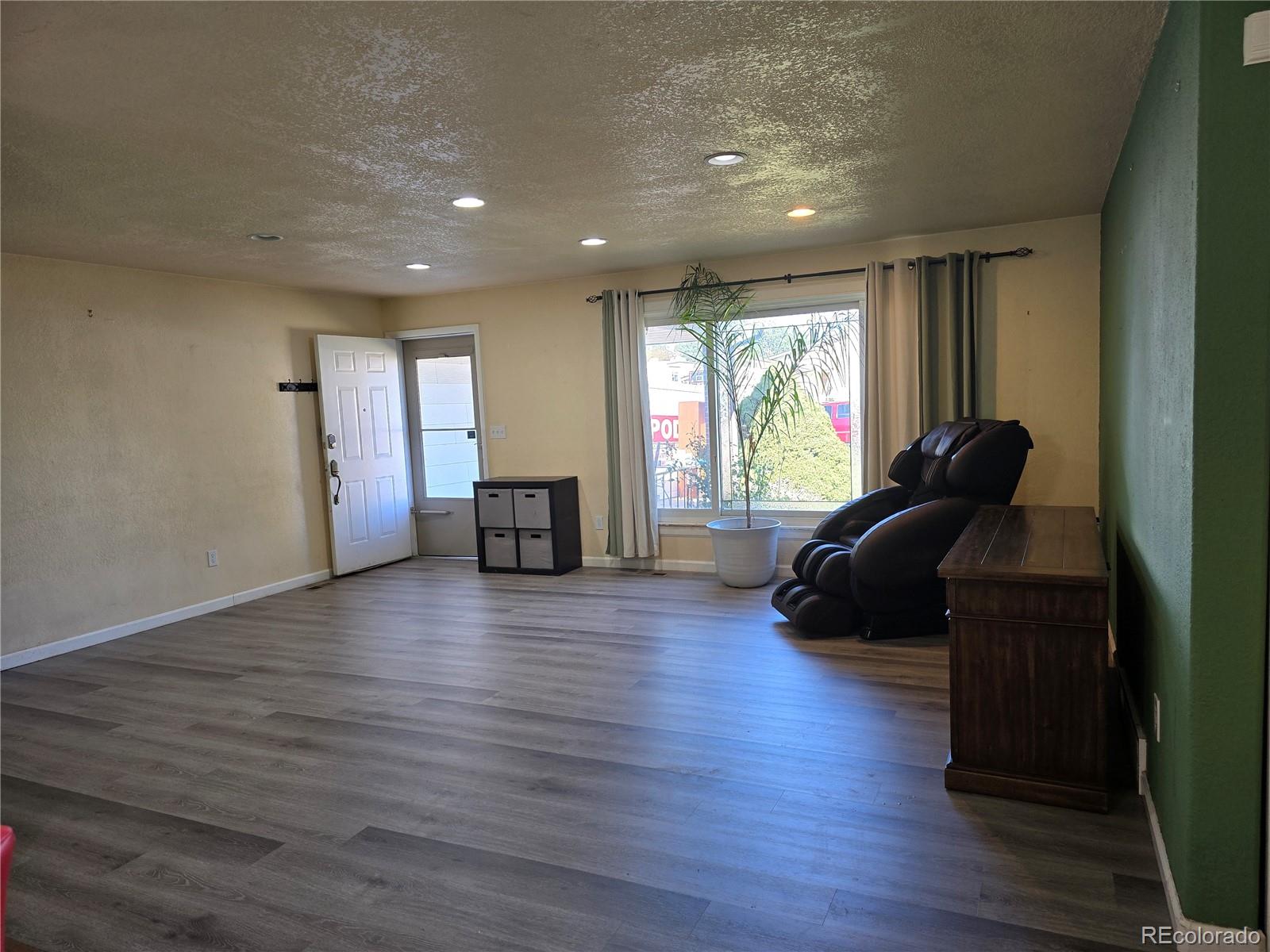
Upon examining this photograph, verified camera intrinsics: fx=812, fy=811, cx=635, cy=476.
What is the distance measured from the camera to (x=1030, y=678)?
8.12ft

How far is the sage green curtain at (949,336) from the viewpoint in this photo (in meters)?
5.12

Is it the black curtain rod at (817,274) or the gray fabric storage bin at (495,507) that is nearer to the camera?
the black curtain rod at (817,274)

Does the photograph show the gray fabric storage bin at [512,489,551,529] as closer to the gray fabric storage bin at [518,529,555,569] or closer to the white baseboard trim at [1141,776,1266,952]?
the gray fabric storage bin at [518,529,555,569]

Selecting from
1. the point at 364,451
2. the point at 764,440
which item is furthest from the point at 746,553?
the point at 364,451

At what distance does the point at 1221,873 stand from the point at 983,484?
2.57 metres

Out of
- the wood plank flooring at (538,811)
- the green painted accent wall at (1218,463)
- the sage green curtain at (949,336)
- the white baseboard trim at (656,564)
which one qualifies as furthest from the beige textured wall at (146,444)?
the green painted accent wall at (1218,463)

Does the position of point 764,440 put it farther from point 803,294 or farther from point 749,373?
point 803,294

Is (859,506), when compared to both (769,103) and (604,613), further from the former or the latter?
(769,103)

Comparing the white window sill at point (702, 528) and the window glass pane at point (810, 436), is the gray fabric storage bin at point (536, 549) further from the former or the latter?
the window glass pane at point (810, 436)

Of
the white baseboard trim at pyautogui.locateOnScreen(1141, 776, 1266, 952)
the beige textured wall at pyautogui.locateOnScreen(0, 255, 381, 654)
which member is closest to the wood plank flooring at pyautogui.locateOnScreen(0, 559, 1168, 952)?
the white baseboard trim at pyautogui.locateOnScreen(1141, 776, 1266, 952)

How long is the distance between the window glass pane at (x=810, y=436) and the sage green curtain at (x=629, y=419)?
26.2 inches

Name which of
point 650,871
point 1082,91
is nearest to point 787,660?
point 650,871

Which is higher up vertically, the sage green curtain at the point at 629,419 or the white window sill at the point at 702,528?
the sage green curtain at the point at 629,419

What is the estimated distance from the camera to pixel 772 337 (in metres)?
5.88
